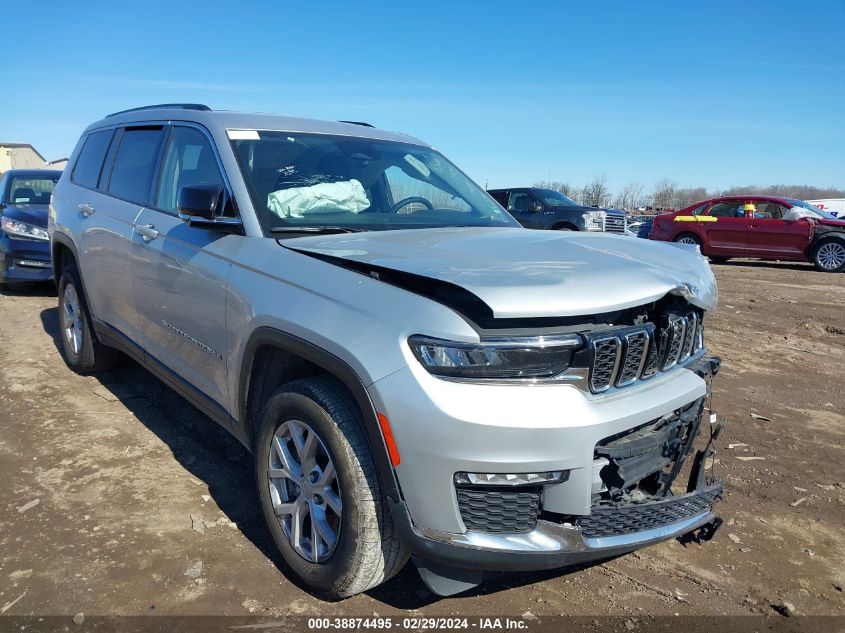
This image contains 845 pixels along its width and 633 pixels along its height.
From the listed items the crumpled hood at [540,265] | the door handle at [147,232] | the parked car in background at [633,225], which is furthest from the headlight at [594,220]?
the door handle at [147,232]

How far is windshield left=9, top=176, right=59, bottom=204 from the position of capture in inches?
368

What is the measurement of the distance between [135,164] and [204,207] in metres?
1.66

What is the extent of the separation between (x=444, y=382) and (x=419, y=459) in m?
0.27

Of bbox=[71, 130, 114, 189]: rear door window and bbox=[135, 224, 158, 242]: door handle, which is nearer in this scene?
bbox=[135, 224, 158, 242]: door handle

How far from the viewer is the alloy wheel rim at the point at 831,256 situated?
47.5 ft

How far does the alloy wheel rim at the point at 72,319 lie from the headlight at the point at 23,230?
3.81 meters

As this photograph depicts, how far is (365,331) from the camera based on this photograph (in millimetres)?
2273

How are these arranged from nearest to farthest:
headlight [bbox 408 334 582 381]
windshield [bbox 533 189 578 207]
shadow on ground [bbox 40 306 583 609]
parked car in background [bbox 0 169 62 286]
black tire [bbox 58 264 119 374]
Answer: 1. headlight [bbox 408 334 582 381]
2. shadow on ground [bbox 40 306 583 609]
3. black tire [bbox 58 264 119 374]
4. parked car in background [bbox 0 169 62 286]
5. windshield [bbox 533 189 578 207]

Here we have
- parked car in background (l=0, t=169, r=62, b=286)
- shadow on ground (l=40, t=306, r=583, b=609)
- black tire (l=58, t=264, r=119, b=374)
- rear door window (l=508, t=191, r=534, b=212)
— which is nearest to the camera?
shadow on ground (l=40, t=306, r=583, b=609)

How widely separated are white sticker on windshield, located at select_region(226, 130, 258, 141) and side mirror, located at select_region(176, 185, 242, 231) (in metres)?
0.40

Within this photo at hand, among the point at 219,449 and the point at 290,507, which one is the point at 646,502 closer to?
the point at 290,507

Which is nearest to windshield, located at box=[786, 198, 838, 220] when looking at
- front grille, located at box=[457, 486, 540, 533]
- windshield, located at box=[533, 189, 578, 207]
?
windshield, located at box=[533, 189, 578, 207]

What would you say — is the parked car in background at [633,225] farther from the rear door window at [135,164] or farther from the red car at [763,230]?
the rear door window at [135,164]

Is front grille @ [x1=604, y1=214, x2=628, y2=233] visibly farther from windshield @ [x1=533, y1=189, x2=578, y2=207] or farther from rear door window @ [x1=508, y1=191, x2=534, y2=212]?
rear door window @ [x1=508, y1=191, x2=534, y2=212]
